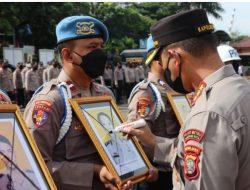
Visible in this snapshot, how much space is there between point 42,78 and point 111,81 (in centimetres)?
398

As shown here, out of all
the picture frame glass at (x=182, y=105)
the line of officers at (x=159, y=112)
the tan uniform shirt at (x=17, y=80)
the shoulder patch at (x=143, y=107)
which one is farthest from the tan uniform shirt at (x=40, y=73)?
the line of officers at (x=159, y=112)

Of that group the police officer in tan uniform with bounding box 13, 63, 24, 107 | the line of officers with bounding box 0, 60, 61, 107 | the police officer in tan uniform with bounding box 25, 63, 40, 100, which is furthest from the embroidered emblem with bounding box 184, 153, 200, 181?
the police officer in tan uniform with bounding box 13, 63, 24, 107

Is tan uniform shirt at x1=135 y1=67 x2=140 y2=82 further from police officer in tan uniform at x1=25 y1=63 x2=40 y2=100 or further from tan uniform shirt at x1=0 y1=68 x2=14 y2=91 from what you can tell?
tan uniform shirt at x1=0 y1=68 x2=14 y2=91

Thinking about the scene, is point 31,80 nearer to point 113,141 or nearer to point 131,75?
point 131,75

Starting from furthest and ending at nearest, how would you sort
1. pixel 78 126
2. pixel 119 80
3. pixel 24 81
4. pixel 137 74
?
1. pixel 137 74
2. pixel 119 80
3. pixel 24 81
4. pixel 78 126

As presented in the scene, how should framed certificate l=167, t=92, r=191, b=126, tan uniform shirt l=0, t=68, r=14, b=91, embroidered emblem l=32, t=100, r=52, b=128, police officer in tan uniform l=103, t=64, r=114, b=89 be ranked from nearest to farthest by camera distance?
embroidered emblem l=32, t=100, r=52, b=128 → framed certificate l=167, t=92, r=191, b=126 → tan uniform shirt l=0, t=68, r=14, b=91 → police officer in tan uniform l=103, t=64, r=114, b=89

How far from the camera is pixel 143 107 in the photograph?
3.43 m

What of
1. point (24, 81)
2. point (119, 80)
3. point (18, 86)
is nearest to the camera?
point (18, 86)

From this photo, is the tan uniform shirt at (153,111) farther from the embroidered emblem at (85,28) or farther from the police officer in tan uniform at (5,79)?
the police officer in tan uniform at (5,79)

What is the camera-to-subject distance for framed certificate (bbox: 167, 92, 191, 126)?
3.55 m

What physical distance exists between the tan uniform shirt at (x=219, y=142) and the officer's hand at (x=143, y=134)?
796 millimetres

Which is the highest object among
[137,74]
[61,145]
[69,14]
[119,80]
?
[69,14]

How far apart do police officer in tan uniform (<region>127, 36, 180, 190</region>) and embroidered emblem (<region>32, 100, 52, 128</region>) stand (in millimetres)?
981

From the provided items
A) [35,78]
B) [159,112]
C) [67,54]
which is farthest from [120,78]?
[67,54]
